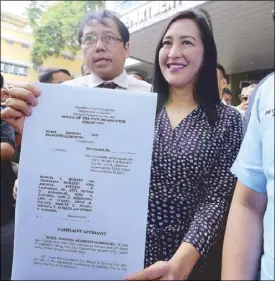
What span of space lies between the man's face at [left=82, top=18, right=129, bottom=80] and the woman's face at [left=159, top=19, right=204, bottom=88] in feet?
1.01

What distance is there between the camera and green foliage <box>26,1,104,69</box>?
1586cm

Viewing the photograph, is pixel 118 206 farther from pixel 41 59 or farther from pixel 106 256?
pixel 41 59

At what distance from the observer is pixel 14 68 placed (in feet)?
63.4

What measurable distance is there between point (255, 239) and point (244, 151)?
0.73 feet

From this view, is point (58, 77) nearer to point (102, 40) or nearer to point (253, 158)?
point (102, 40)

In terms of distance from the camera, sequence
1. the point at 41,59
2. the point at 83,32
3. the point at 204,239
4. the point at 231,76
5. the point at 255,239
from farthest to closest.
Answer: the point at 41,59 → the point at 231,76 → the point at 83,32 → the point at 204,239 → the point at 255,239

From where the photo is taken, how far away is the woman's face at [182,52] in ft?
3.92

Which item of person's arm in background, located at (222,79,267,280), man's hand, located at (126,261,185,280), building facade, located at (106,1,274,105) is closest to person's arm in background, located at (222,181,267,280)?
person's arm in background, located at (222,79,267,280)

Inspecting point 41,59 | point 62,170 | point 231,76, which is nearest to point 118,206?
point 62,170

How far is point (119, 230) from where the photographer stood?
36.5 inches

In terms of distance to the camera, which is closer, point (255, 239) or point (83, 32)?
point (255, 239)

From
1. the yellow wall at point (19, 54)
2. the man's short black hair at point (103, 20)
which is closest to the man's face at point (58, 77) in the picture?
the man's short black hair at point (103, 20)

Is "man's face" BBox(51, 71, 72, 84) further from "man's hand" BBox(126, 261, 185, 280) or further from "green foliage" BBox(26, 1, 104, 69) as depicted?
"green foliage" BBox(26, 1, 104, 69)

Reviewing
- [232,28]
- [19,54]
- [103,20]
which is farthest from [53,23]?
[103,20]
